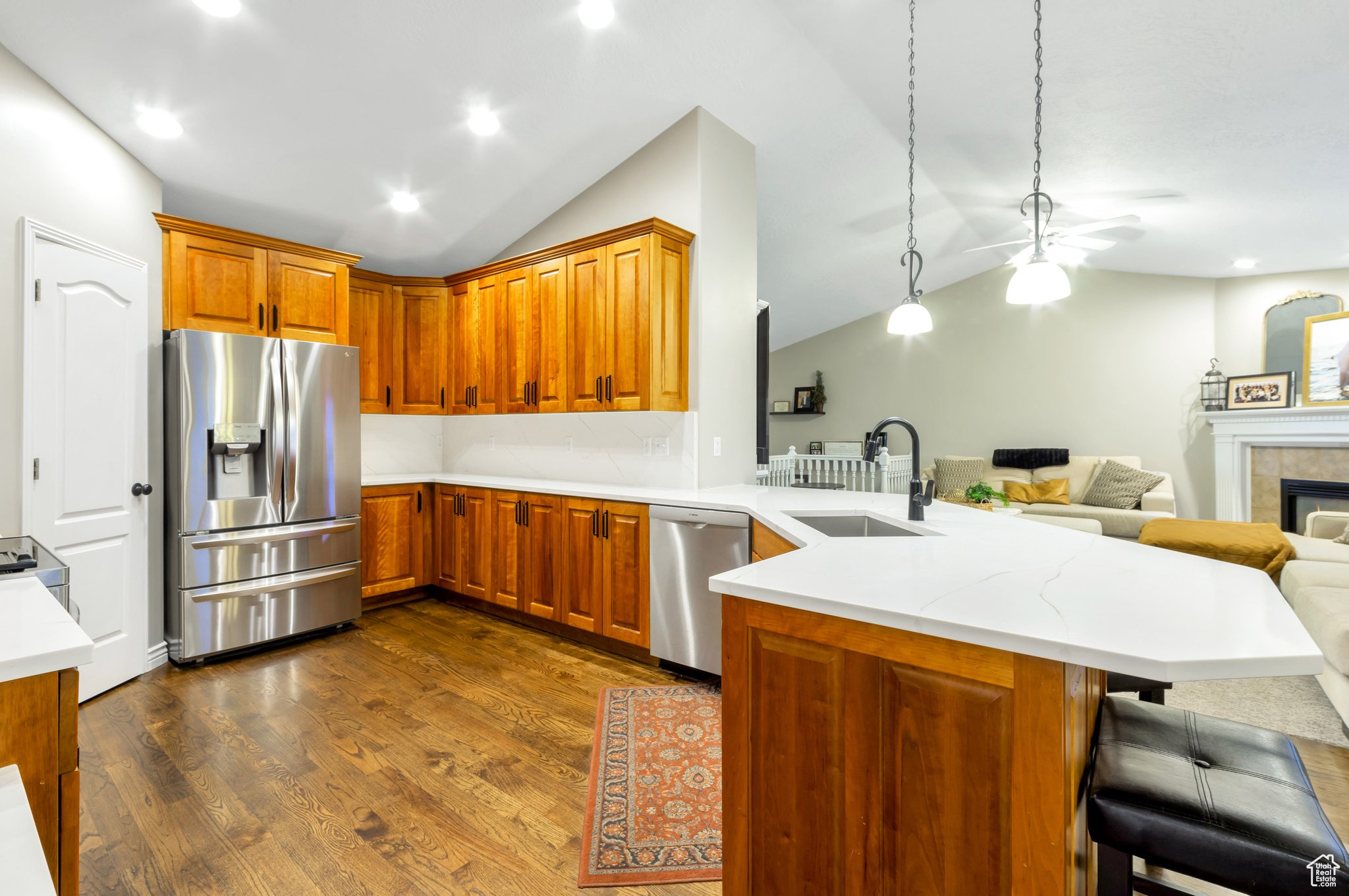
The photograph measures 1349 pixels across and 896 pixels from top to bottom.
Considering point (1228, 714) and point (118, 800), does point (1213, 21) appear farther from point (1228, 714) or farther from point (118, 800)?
point (118, 800)

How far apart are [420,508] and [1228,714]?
4659 millimetres

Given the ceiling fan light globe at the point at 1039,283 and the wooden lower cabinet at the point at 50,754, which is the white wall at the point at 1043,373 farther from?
the wooden lower cabinet at the point at 50,754

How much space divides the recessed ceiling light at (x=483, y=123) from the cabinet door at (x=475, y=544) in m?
2.12

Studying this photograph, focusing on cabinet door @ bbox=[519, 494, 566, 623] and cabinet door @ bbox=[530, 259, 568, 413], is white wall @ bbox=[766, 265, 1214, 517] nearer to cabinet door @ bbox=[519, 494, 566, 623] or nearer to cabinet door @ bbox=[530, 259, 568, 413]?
cabinet door @ bbox=[530, 259, 568, 413]

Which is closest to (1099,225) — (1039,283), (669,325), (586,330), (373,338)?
(1039,283)

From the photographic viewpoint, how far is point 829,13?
2.88 m

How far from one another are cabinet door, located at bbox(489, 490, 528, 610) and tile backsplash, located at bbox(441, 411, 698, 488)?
518 millimetres

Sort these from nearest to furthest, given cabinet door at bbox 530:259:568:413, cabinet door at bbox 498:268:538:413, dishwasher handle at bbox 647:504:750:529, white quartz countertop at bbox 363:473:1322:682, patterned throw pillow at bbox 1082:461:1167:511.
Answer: white quartz countertop at bbox 363:473:1322:682 < dishwasher handle at bbox 647:504:750:529 < cabinet door at bbox 530:259:568:413 < cabinet door at bbox 498:268:538:413 < patterned throw pillow at bbox 1082:461:1167:511

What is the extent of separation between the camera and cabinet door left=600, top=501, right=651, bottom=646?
3.15m

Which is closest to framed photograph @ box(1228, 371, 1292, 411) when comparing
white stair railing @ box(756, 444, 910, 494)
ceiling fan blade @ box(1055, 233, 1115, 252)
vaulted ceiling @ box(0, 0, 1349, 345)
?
vaulted ceiling @ box(0, 0, 1349, 345)

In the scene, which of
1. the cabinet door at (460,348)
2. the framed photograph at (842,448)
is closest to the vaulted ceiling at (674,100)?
the cabinet door at (460,348)

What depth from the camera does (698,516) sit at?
2934 millimetres

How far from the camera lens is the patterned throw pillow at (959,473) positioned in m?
7.27

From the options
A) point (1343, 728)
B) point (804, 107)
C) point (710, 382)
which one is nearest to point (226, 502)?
point (710, 382)
